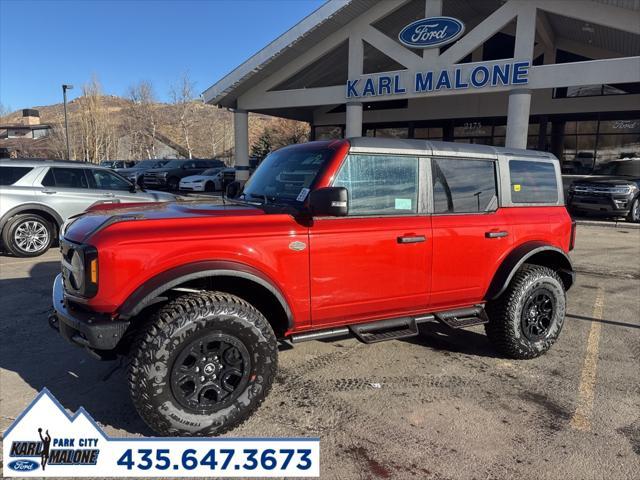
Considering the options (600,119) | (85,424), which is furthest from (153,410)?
(600,119)

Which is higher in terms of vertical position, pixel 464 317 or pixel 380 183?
pixel 380 183

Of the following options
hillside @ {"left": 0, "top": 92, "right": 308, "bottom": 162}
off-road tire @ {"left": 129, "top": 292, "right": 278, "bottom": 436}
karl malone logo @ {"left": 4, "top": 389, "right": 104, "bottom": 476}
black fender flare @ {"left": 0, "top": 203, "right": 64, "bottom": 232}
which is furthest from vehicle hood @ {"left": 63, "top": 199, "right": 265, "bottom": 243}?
hillside @ {"left": 0, "top": 92, "right": 308, "bottom": 162}

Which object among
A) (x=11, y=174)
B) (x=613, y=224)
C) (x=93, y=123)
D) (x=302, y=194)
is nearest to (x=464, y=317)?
(x=302, y=194)

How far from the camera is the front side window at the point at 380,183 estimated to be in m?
3.38

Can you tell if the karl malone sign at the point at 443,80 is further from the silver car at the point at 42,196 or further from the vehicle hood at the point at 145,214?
the vehicle hood at the point at 145,214

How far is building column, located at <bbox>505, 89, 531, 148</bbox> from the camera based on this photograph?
13625 mm

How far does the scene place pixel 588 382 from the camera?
12.1 ft

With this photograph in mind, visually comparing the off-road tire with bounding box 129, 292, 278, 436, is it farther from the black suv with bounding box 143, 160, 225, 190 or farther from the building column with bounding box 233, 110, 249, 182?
the black suv with bounding box 143, 160, 225, 190

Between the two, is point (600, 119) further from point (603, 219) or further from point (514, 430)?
point (514, 430)

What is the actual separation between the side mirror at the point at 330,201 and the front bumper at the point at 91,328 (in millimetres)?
1372

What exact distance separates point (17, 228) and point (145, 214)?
6357 mm

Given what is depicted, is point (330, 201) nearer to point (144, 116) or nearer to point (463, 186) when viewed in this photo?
point (463, 186)

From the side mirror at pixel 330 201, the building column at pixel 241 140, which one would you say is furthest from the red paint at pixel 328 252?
the building column at pixel 241 140

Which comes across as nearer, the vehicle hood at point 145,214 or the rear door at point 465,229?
the vehicle hood at point 145,214
